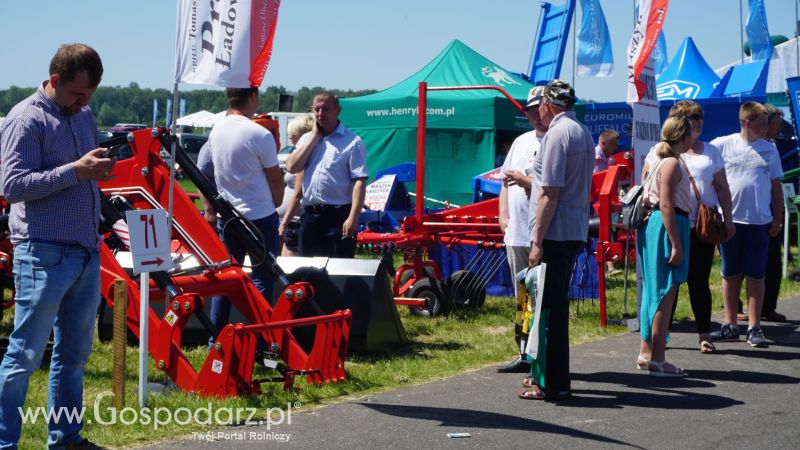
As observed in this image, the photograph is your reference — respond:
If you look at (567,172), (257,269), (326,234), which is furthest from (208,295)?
(567,172)

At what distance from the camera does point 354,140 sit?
8.48 meters

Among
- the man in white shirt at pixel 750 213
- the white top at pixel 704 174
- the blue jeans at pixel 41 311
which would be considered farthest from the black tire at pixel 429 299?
the blue jeans at pixel 41 311

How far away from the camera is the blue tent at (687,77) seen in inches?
958

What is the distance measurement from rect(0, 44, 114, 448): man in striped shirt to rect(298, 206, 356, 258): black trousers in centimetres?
364

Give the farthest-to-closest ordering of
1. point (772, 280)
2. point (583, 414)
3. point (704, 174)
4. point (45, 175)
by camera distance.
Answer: point (772, 280)
point (704, 174)
point (583, 414)
point (45, 175)

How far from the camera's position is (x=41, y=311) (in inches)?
185

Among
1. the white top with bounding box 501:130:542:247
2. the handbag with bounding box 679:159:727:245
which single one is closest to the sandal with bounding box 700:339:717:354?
the handbag with bounding box 679:159:727:245

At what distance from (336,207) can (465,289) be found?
2439 millimetres

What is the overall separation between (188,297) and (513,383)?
2.27 metres

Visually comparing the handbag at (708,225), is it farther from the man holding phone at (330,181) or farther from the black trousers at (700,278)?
the man holding phone at (330,181)

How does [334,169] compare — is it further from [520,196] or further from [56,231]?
[56,231]

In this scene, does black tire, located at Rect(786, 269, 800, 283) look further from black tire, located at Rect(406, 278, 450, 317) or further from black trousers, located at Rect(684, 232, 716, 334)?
black tire, located at Rect(406, 278, 450, 317)

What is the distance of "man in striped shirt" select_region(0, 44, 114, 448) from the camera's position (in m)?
4.63

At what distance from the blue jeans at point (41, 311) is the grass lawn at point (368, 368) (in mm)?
502
